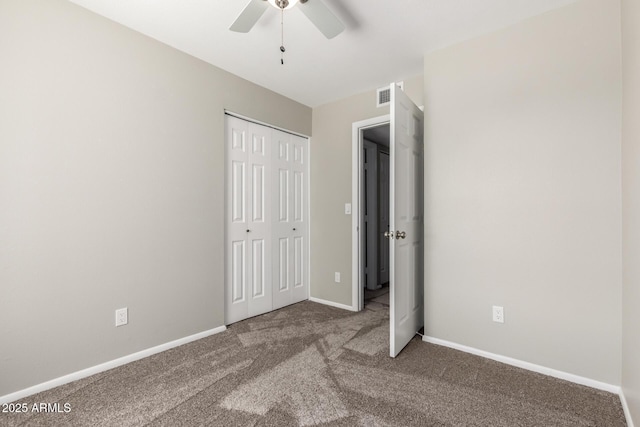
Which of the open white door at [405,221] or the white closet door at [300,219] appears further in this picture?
the white closet door at [300,219]

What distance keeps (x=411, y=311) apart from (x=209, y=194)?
6.70 feet

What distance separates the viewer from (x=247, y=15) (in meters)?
1.72

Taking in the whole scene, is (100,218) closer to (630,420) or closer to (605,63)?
(630,420)

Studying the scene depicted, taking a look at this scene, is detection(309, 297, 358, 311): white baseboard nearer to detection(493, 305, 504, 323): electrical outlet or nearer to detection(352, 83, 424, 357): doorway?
detection(352, 83, 424, 357): doorway

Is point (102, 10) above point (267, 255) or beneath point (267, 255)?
above

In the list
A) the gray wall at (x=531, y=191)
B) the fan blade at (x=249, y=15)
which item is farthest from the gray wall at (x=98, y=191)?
the gray wall at (x=531, y=191)

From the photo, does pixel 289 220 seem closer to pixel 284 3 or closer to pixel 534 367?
pixel 284 3

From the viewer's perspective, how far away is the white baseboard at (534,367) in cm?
181

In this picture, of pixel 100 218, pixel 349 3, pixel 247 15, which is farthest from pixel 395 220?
pixel 100 218

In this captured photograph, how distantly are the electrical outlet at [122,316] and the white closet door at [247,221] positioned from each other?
0.88 m

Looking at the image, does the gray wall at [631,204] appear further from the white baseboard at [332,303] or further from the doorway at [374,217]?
the doorway at [374,217]

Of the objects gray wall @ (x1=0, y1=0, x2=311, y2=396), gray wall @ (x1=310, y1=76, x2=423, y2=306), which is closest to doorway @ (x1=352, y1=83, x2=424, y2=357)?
gray wall @ (x1=310, y1=76, x2=423, y2=306)

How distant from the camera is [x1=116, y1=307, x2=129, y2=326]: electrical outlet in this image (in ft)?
6.92

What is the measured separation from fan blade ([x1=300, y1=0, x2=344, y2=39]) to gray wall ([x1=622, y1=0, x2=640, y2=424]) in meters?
1.47
